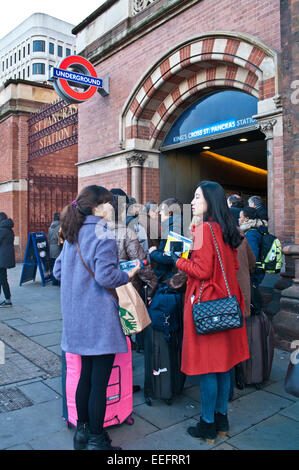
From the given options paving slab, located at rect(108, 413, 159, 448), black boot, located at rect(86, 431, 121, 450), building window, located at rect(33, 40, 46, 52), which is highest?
building window, located at rect(33, 40, 46, 52)

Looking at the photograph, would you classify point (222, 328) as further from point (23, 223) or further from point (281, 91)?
point (23, 223)

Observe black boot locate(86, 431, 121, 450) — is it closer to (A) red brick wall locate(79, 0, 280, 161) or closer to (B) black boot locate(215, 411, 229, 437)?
(B) black boot locate(215, 411, 229, 437)

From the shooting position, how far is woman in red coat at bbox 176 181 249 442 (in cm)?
264

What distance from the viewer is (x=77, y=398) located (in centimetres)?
264

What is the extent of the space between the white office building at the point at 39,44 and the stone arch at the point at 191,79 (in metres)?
57.2

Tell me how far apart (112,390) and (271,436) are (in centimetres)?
120

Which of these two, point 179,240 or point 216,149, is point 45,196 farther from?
point 179,240

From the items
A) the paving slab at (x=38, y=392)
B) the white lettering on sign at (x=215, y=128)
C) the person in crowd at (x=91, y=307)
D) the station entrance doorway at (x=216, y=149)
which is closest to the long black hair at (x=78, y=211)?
the person in crowd at (x=91, y=307)

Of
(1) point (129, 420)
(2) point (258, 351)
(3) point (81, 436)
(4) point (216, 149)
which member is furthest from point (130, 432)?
(4) point (216, 149)

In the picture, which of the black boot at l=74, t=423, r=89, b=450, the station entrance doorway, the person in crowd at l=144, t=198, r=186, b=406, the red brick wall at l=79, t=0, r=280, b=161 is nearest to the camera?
the black boot at l=74, t=423, r=89, b=450

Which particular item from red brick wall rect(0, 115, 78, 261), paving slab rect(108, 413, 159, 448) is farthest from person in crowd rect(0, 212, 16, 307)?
red brick wall rect(0, 115, 78, 261)

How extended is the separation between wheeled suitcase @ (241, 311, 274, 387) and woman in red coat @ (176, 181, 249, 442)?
939mm

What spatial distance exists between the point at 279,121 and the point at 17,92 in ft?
39.4
